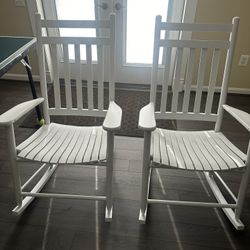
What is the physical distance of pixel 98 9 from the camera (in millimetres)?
2746

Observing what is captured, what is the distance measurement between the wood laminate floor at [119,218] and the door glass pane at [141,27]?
5.11 feet

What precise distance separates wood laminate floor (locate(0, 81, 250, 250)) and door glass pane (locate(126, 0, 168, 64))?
5.11 feet

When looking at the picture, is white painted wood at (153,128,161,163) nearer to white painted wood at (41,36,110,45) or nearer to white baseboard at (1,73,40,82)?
white painted wood at (41,36,110,45)

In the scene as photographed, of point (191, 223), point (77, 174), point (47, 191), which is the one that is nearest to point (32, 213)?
point (47, 191)

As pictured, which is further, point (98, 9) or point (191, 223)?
point (98, 9)

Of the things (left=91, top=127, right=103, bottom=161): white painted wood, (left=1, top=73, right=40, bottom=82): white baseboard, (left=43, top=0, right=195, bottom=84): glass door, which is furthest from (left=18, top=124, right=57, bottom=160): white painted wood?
(left=1, top=73, right=40, bottom=82): white baseboard

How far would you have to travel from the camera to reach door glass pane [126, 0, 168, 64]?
2695mm

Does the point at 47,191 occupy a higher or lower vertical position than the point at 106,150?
lower

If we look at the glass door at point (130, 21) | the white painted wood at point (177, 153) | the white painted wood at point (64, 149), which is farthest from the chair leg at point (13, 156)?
the glass door at point (130, 21)

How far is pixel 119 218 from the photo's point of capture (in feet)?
4.73

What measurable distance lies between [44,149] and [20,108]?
0.24 meters

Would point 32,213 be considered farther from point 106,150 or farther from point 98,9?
point 98,9

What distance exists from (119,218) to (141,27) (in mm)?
2114

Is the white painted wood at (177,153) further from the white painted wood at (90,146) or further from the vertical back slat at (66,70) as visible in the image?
the vertical back slat at (66,70)
